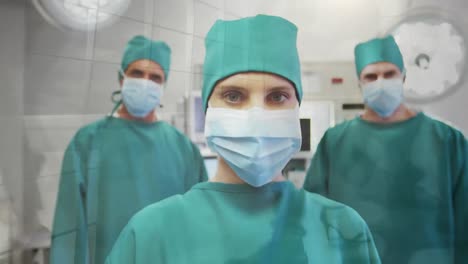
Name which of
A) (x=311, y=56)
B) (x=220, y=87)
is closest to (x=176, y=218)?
(x=220, y=87)

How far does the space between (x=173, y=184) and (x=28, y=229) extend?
0.32 meters

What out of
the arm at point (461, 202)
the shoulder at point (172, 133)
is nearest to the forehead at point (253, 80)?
the shoulder at point (172, 133)

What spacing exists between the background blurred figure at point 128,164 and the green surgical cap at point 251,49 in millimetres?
94

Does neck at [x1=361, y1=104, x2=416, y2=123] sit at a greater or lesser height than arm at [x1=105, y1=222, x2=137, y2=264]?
greater

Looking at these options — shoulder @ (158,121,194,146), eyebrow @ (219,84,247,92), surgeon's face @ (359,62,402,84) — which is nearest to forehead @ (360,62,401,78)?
surgeon's face @ (359,62,402,84)

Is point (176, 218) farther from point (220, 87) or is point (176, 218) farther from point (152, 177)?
point (220, 87)

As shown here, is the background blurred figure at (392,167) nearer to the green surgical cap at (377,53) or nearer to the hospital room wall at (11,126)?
the green surgical cap at (377,53)

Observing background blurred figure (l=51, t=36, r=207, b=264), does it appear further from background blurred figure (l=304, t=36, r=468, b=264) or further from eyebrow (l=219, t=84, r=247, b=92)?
background blurred figure (l=304, t=36, r=468, b=264)

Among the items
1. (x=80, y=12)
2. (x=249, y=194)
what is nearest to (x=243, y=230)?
(x=249, y=194)

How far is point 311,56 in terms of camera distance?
30.0 inches

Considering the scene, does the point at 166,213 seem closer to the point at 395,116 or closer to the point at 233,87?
the point at 233,87

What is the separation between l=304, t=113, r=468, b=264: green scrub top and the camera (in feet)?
2.54

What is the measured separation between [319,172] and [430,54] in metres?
0.31

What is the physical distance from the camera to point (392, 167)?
776mm
